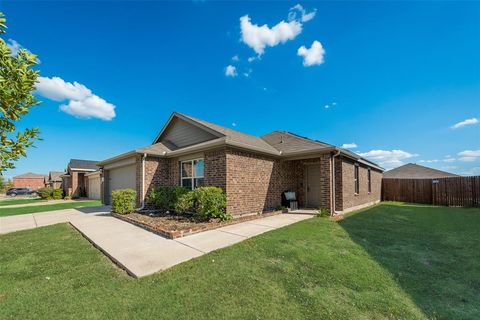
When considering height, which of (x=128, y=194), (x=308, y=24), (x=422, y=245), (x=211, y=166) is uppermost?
(x=308, y=24)

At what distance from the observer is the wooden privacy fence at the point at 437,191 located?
14102 mm

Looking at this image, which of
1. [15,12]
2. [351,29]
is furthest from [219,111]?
[15,12]

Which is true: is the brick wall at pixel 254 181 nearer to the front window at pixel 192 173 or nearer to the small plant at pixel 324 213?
the front window at pixel 192 173

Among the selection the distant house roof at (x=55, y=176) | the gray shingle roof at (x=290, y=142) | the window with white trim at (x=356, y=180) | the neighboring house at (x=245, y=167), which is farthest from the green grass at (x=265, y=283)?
the distant house roof at (x=55, y=176)

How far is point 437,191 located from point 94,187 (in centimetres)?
3092

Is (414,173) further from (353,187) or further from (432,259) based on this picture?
(432,259)

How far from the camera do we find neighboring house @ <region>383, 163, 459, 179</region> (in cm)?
2266

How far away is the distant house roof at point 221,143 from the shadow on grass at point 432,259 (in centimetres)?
388

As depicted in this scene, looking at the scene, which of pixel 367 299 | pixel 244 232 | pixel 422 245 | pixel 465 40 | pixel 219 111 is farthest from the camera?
pixel 219 111

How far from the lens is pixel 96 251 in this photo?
513 centimetres

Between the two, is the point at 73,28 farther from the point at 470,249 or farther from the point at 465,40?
the point at 465,40

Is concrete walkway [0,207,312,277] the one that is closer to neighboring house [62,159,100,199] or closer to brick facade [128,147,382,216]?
brick facade [128,147,382,216]

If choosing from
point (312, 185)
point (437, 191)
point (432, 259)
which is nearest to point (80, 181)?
point (312, 185)

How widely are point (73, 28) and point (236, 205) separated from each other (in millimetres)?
10244
